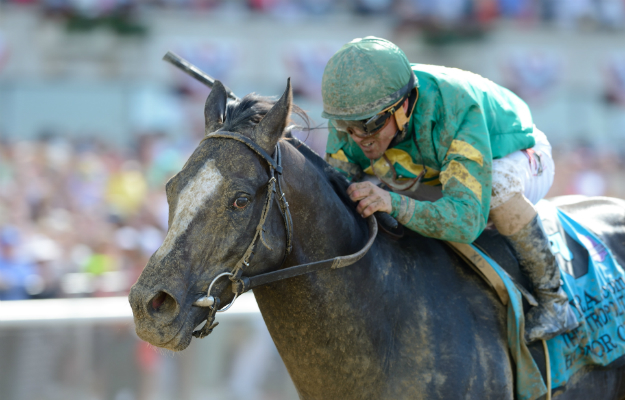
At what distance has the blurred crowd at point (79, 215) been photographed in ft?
17.6

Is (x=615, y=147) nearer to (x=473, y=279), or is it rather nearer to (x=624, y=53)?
(x=624, y=53)

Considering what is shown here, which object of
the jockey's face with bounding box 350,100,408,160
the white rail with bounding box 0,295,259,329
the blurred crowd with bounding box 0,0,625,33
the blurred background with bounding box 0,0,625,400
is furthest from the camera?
the blurred crowd with bounding box 0,0,625,33

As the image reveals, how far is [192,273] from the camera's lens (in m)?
2.07

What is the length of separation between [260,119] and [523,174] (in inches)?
48.5

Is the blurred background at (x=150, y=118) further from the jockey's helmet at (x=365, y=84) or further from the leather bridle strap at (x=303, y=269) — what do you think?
the leather bridle strap at (x=303, y=269)

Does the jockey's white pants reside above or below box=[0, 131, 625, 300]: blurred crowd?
above

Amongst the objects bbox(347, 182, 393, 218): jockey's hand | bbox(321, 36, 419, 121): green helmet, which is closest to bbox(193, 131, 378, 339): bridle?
bbox(347, 182, 393, 218): jockey's hand

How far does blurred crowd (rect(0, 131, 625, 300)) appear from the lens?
17.7 feet

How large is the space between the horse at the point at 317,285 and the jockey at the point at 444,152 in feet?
0.60

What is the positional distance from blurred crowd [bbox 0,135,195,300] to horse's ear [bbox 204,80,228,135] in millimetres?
3269

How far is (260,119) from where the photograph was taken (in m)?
2.30

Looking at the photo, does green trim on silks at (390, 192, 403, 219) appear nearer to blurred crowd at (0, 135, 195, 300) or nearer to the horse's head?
the horse's head

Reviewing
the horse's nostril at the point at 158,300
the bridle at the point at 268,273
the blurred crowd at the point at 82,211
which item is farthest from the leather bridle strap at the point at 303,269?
the blurred crowd at the point at 82,211

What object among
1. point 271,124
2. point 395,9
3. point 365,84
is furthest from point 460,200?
point 395,9
